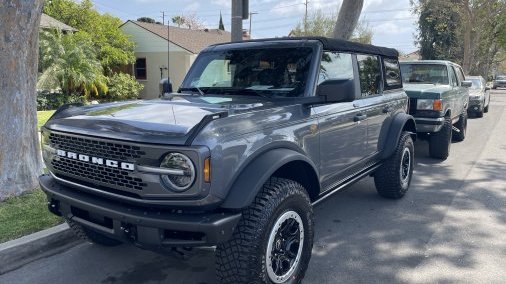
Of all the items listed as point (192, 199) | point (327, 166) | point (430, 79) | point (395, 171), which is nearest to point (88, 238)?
point (192, 199)

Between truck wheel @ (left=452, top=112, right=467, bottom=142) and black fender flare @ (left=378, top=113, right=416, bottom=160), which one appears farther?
truck wheel @ (left=452, top=112, right=467, bottom=142)

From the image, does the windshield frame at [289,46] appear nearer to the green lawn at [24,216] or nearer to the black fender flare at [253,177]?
the black fender flare at [253,177]

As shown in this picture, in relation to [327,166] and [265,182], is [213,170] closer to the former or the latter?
[265,182]

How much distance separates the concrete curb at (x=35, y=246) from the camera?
374 centimetres

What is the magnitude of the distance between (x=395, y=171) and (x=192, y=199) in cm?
341

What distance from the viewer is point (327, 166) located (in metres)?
3.91

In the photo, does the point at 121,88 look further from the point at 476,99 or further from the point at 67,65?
the point at 476,99

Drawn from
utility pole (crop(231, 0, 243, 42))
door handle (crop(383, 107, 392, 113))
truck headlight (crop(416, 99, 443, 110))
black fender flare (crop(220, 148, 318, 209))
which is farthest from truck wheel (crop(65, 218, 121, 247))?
truck headlight (crop(416, 99, 443, 110))

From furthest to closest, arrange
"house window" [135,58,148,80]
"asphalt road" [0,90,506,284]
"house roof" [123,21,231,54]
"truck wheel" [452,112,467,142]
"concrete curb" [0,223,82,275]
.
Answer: "house window" [135,58,148,80]
"house roof" [123,21,231,54]
"truck wheel" [452,112,467,142]
"concrete curb" [0,223,82,275]
"asphalt road" [0,90,506,284]

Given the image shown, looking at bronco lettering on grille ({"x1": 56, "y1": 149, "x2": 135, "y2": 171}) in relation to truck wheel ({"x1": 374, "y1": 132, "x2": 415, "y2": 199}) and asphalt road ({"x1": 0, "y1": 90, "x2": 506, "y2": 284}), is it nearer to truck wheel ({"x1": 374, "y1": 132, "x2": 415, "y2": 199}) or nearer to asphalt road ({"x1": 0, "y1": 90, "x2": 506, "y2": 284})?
asphalt road ({"x1": 0, "y1": 90, "x2": 506, "y2": 284})

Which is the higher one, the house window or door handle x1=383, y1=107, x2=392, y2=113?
the house window

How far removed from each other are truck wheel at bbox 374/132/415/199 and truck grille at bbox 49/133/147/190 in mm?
3462

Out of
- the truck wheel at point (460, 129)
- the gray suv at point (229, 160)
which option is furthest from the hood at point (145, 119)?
the truck wheel at point (460, 129)

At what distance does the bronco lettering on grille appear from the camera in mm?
2787
